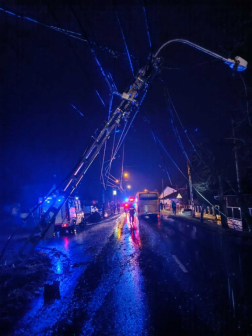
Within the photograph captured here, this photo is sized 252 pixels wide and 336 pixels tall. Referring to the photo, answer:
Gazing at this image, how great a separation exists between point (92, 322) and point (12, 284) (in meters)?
3.90

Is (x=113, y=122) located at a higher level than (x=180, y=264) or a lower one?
higher

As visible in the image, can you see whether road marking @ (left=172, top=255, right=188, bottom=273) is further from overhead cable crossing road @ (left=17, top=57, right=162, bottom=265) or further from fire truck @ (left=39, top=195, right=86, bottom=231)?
fire truck @ (left=39, top=195, right=86, bottom=231)

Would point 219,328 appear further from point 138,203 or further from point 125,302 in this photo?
point 138,203

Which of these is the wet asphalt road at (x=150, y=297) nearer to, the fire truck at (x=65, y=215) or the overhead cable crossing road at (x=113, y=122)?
the overhead cable crossing road at (x=113, y=122)

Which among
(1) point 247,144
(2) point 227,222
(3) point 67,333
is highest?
(1) point 247,144

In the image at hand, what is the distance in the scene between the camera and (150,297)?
Result: 210 inches

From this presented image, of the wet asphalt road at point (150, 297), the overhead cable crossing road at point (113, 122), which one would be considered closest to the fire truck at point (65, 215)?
the overhead cable crossing road at point (113, 122)

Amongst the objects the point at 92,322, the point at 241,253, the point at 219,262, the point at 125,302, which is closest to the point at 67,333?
the point at 92,322

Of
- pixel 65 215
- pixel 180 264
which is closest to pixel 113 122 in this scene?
pixel 180 264

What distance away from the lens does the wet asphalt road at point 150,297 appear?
4.12m

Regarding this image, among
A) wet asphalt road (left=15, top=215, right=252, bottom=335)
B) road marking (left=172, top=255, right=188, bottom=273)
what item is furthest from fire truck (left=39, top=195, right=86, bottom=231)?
road marking (left=172, top=255, right=188, bottom=273)

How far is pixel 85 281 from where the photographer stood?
6.81 m

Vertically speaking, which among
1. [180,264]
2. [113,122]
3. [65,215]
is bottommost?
[180,264]

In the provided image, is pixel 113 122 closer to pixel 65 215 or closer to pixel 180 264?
pixel 180 264
